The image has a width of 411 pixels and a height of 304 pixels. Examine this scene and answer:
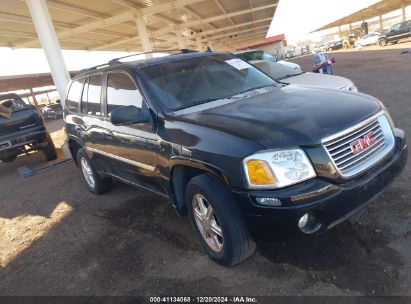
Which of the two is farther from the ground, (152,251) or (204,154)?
(204,154)

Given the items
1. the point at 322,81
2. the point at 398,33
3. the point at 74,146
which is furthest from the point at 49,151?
the point at 398,33

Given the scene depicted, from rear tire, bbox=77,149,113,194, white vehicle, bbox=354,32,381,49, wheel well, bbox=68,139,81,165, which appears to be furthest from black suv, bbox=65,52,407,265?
white vehicle, bbox=354,32,381,49

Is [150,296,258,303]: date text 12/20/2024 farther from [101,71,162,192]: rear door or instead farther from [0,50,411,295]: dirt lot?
[101,71,162,192]: rear door

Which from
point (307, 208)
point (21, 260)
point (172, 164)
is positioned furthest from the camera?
point (21, 260)

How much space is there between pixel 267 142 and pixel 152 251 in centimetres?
187

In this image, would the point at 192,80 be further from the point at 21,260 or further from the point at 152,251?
the point at 21,260

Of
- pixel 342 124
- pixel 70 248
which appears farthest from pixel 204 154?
pixel 70 248

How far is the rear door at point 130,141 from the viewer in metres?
3.75

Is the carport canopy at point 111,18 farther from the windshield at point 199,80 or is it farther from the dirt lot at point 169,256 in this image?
the windshield at point 199,80

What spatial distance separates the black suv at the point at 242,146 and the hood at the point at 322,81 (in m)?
2.02

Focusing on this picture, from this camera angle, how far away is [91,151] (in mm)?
5320

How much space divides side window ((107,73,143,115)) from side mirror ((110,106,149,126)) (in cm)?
20

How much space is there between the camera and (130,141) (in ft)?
13.3

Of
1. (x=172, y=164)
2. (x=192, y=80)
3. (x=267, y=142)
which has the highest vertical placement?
(x=192, y=80)
